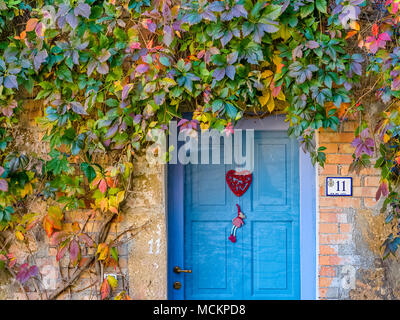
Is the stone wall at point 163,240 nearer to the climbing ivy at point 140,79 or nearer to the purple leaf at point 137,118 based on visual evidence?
the climbing ivy at point 140,79

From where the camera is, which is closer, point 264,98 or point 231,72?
point 231,72

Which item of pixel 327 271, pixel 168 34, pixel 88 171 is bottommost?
pixel 327 271

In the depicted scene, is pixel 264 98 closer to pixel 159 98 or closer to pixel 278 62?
pixel 278 62

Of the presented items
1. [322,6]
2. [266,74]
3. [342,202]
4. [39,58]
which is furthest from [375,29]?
[39,58]

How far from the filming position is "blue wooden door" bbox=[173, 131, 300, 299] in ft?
9.71

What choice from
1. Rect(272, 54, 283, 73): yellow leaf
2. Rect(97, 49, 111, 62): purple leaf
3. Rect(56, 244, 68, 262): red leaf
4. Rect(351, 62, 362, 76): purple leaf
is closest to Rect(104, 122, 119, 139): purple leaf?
Rect(97, 49, 111, 62): purple leaf

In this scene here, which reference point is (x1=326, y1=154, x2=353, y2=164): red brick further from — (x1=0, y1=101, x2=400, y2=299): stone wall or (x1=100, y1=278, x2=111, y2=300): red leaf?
(x1=100, y1=278, x2=111, y2=300): red leaf

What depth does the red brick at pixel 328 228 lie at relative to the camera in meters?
2.75

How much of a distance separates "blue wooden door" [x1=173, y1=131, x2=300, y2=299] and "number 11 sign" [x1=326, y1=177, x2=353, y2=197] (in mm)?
268

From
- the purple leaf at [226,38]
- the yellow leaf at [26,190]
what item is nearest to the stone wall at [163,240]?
the yellow leaf at [26,190]

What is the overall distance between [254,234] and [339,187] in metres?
0.68

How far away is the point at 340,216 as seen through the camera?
275 cm
